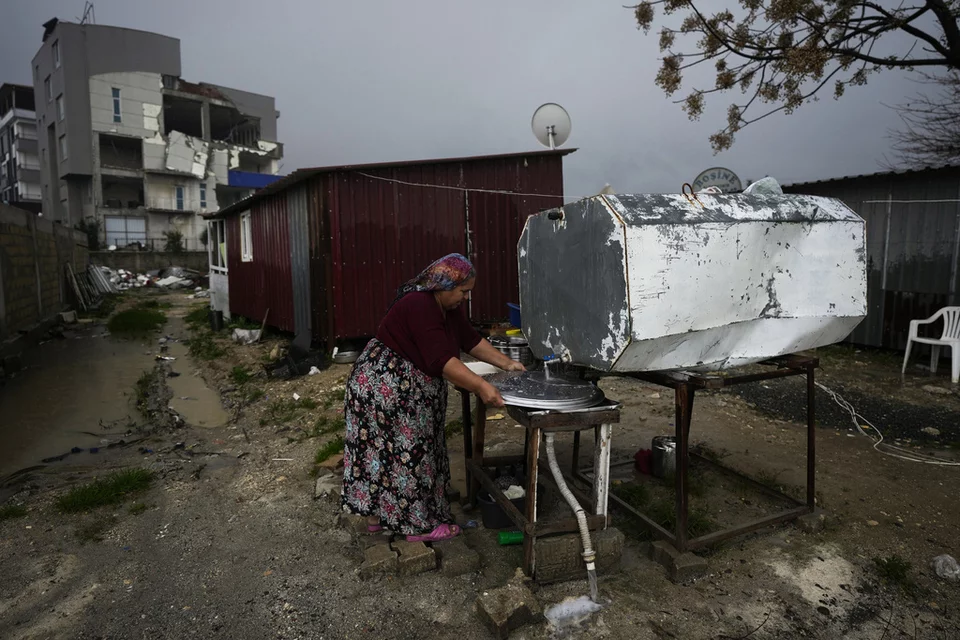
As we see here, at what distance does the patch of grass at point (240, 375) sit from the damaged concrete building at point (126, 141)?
25.1 meters

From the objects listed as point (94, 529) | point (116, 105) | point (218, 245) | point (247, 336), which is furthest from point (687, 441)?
point (116, 105)

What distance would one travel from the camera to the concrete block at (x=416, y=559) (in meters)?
2.99

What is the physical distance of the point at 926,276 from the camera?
836 centimetres

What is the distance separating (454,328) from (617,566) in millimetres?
1679

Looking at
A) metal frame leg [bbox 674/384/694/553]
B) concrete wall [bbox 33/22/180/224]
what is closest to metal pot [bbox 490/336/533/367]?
metal frame leg [bbox 674/384/694/553]

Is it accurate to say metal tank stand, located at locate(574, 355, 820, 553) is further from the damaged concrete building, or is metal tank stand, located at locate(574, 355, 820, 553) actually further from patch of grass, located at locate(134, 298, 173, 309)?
the damaged concrete building

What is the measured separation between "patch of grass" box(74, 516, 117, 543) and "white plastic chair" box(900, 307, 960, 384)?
30.5 feet

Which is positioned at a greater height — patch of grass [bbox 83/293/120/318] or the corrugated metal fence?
the corrugated metal fence

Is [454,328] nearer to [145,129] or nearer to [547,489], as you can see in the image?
[547,489]

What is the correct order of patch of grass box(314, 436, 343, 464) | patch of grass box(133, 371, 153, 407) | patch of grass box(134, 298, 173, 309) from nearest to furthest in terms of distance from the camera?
patch of grass box(314, 436, 343, 464) < patch of grass box(133, 371, 153, 407) < patch of grass box(134, 298, 173, 309)

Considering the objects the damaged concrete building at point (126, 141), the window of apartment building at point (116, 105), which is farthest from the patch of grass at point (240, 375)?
the window of apartment building at point (116, 105)

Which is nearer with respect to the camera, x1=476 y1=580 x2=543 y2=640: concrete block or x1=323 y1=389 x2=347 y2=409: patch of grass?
x1=476 y1=580 x2=543 y2=640: concrete block

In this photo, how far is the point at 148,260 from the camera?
89.1 feet

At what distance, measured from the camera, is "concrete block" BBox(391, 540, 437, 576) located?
9.81 feet
